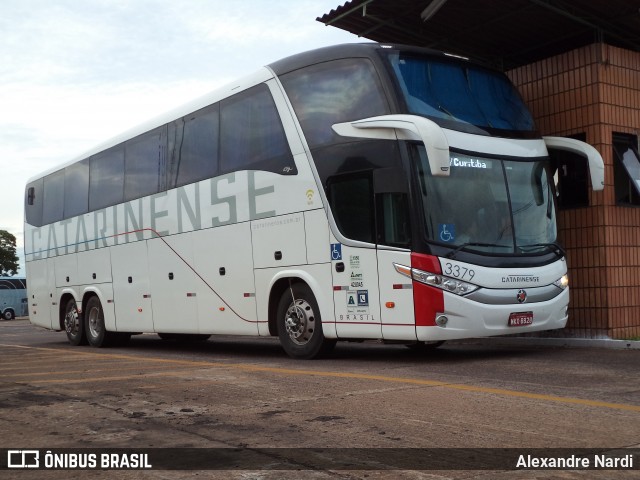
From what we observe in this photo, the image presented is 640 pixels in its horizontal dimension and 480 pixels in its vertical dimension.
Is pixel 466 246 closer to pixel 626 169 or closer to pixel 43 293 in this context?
pixel 626 169

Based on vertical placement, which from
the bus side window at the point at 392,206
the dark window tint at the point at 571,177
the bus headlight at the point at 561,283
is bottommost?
the bus headlight at the point at 561,283

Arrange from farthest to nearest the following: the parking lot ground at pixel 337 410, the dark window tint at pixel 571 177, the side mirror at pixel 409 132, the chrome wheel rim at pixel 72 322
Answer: the chrome wheel rim at pixel 72 322
the dark window tint at pixel 571 177
the side mirror at pixel 409 132
the parking lot ground at pixel 337 410

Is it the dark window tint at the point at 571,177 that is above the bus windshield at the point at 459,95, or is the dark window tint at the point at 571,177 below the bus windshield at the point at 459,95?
below

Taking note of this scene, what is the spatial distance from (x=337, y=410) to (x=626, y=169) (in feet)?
26.4

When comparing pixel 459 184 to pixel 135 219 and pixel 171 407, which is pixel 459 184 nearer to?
pixel 171 407

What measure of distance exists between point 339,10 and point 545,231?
512cm

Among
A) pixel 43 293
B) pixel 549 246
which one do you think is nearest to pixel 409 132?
pixel 549 246

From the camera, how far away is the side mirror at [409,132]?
870 centimetres

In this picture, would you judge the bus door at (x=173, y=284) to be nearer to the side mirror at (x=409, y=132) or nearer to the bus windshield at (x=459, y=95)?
the side mirror at (x=409, y=132)

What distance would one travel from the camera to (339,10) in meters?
12.7

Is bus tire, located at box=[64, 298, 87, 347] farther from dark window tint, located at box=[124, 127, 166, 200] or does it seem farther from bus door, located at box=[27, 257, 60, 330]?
dark window tint, located at box=[124, 127, 166, 200]

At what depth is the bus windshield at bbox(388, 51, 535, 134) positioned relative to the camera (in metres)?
9.79

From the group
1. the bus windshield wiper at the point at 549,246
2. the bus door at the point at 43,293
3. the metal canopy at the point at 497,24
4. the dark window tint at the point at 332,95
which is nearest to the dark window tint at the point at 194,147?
the dark window tint at the point at 332,95

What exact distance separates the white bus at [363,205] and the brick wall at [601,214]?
3.43ft
